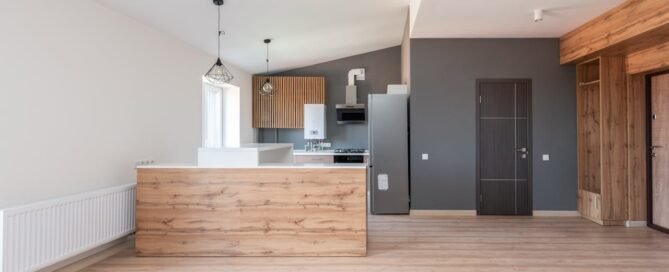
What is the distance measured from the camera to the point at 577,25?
5078mm

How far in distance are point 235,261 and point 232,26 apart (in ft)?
9.28

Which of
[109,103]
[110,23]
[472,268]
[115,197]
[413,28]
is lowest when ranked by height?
[472,268]

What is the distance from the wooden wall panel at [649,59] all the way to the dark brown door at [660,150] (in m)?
0.22

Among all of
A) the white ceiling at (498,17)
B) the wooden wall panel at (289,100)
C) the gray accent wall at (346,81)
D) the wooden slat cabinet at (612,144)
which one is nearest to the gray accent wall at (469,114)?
the white ceiling at (498,17)

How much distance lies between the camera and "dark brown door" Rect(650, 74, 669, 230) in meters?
4.77

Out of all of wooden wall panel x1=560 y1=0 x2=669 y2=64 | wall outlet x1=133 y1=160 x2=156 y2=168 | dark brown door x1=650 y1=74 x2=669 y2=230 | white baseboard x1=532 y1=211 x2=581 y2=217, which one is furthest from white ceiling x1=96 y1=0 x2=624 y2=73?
white baseboard x1=532 y1=211 x2=581 y2=217

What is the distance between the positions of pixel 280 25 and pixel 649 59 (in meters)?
4.50

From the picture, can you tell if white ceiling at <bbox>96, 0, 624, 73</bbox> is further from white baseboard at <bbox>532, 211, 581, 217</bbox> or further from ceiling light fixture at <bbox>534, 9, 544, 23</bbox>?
white baseboard at <bbox>532, 211, 581, 217</bbox>

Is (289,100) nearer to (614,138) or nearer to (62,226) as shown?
(62,226)

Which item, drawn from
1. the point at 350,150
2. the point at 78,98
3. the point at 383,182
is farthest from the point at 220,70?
the point at 350,150

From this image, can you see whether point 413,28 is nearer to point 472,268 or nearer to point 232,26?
point 232,26

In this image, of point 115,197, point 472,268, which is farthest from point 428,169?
point 115,197

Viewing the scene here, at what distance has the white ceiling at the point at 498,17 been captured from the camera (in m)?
4.22

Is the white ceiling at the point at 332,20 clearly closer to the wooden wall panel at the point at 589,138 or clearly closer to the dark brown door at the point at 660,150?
the wooden wall panel at the point at 589,138
